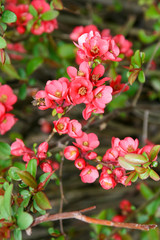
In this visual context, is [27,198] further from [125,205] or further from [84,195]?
[84,195]

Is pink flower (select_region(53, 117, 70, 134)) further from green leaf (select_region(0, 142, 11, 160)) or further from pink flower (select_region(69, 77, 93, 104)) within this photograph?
green leaf (select_region(0, 142, 11, 160))

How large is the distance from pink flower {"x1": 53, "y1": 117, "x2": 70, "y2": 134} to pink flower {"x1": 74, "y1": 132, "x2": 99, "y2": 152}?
0.07m

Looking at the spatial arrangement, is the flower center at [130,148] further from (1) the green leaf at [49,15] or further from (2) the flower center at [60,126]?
(1) the green leaf at [49,15]

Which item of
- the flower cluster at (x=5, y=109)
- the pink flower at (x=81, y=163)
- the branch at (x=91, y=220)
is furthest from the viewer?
the flower cluster at (x=5, y=109)

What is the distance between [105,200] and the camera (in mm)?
1653

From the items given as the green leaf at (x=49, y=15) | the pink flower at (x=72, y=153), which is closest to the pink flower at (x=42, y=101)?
the pink flower at (x=72, y=153)

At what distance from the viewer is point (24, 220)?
2.18 ft

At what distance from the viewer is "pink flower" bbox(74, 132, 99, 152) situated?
30.5 inches

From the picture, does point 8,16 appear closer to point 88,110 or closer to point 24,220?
point 88,110

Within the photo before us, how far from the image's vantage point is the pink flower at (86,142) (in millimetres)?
775

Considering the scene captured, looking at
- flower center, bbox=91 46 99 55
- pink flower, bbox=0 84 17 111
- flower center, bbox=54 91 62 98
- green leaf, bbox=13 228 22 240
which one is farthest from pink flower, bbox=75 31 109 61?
green leaf, bbox=13 228 22 240

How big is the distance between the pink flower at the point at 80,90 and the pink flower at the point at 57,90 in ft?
0.06

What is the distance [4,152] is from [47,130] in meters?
0.71

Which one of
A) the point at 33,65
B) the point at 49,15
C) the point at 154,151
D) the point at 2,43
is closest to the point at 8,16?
the point at 2,43
